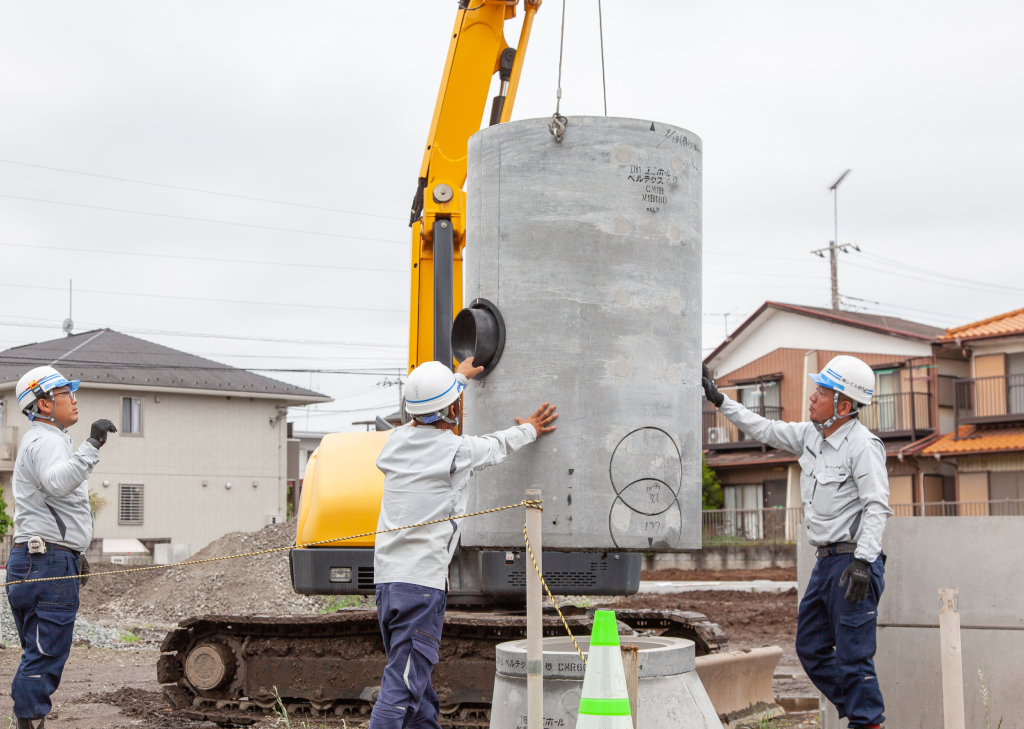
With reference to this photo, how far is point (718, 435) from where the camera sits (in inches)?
1506

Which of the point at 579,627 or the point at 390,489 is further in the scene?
the point at 579,627

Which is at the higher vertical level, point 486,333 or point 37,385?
point 486,333

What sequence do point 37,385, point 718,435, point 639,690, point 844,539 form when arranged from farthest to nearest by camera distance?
1. point 718,435
2. point 37,385
3. point 844,539
4. point 639,690

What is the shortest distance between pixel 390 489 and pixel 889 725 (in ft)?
11.3

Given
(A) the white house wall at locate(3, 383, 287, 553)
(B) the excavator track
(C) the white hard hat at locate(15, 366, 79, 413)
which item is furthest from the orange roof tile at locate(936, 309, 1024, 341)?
(C) the white hard hat at locate(15, 366, 79, 413)

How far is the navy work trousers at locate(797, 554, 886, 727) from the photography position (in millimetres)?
5508

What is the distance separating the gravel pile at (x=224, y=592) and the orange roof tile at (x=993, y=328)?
20155 millimetres

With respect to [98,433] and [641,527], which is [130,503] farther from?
[641,527]

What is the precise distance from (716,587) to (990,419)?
11.9 metres

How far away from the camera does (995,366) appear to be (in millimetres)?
30625

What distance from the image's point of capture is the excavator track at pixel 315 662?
848cm

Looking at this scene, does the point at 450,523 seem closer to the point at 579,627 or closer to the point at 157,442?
the point at 579,627

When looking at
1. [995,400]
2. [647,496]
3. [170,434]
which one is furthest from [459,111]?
[170,434]

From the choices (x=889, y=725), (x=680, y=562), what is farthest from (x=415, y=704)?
(x=680, y=562)
